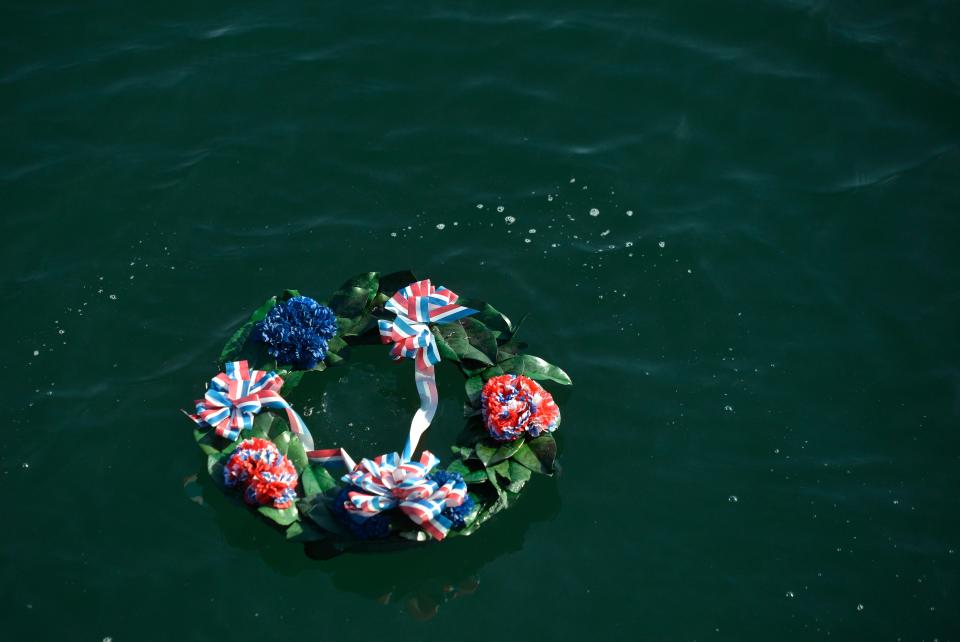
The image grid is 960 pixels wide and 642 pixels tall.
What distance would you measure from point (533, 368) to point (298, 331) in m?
2.08

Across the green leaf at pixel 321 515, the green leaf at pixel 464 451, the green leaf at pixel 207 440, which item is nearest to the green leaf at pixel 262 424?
the green leaf at pixel 207 440

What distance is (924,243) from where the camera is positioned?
11125mm

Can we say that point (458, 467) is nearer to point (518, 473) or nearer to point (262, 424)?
point (518, 473)

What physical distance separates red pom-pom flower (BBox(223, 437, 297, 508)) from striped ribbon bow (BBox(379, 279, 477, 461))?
3.68ft

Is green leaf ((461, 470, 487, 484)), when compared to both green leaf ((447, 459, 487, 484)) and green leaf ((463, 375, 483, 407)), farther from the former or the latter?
green leaf ((463, 375, 483, 407))

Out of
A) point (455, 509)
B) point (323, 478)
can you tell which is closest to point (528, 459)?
point (455, 509)

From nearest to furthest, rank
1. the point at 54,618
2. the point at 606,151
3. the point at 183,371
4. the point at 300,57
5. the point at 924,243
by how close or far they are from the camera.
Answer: the point at 54,618 → the point at 183,371 → the point at 924,243 → the point at 606,151 → the point at 300,57

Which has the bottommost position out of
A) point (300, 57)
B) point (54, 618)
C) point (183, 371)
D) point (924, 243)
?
point (54, 618)

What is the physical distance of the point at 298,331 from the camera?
963 cm

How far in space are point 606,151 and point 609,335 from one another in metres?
2.41

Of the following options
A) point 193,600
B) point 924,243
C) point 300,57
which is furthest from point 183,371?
point 924,243

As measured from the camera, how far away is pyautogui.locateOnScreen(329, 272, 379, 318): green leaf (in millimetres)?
10164

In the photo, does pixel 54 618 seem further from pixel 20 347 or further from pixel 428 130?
pixel 428 130

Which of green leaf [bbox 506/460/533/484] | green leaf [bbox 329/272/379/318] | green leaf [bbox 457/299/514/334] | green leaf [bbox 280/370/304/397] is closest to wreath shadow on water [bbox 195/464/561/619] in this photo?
green leaf [bbox 506/460/533/484]
